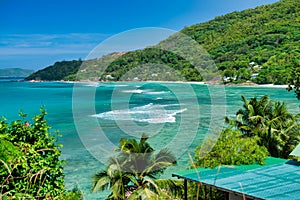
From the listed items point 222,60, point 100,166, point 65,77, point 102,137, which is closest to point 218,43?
point 222,60

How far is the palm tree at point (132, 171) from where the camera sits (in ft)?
27.7

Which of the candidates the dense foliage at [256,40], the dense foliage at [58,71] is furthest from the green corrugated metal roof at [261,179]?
the dense foliage at [256,40]

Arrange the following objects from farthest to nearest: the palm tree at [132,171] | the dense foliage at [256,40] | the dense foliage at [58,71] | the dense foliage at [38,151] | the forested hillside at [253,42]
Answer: the dense foliage at [58,71], the dense foliage at [256,40], the forested hillside at [253,42], the palm tree at [132,171], the dense foliage at [38,151]

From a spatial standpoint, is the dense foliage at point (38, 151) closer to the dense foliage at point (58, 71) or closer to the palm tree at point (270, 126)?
the palm tree at point (270, 126)

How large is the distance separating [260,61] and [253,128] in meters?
58.2

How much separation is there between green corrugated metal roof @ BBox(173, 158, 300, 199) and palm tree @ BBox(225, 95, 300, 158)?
12.5 ft

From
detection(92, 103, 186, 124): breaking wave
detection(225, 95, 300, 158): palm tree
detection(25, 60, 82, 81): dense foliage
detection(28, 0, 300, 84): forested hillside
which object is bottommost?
detection(92, 103, 186, 124): breaking wave

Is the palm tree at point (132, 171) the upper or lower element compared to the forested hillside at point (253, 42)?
lower

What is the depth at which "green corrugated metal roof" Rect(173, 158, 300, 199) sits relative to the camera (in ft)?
21.3

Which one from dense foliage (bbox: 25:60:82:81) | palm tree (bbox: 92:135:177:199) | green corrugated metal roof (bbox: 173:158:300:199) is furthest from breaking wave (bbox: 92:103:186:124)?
dense foliage (bbox: 25:60:82:81)

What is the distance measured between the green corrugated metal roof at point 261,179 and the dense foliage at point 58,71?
53.2 meters

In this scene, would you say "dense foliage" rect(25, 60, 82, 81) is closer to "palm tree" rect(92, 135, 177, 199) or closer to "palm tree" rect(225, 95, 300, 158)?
"palm tree" rect(225, 95, 300, 158)

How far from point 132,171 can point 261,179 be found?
3038 mm

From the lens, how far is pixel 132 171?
861cm
